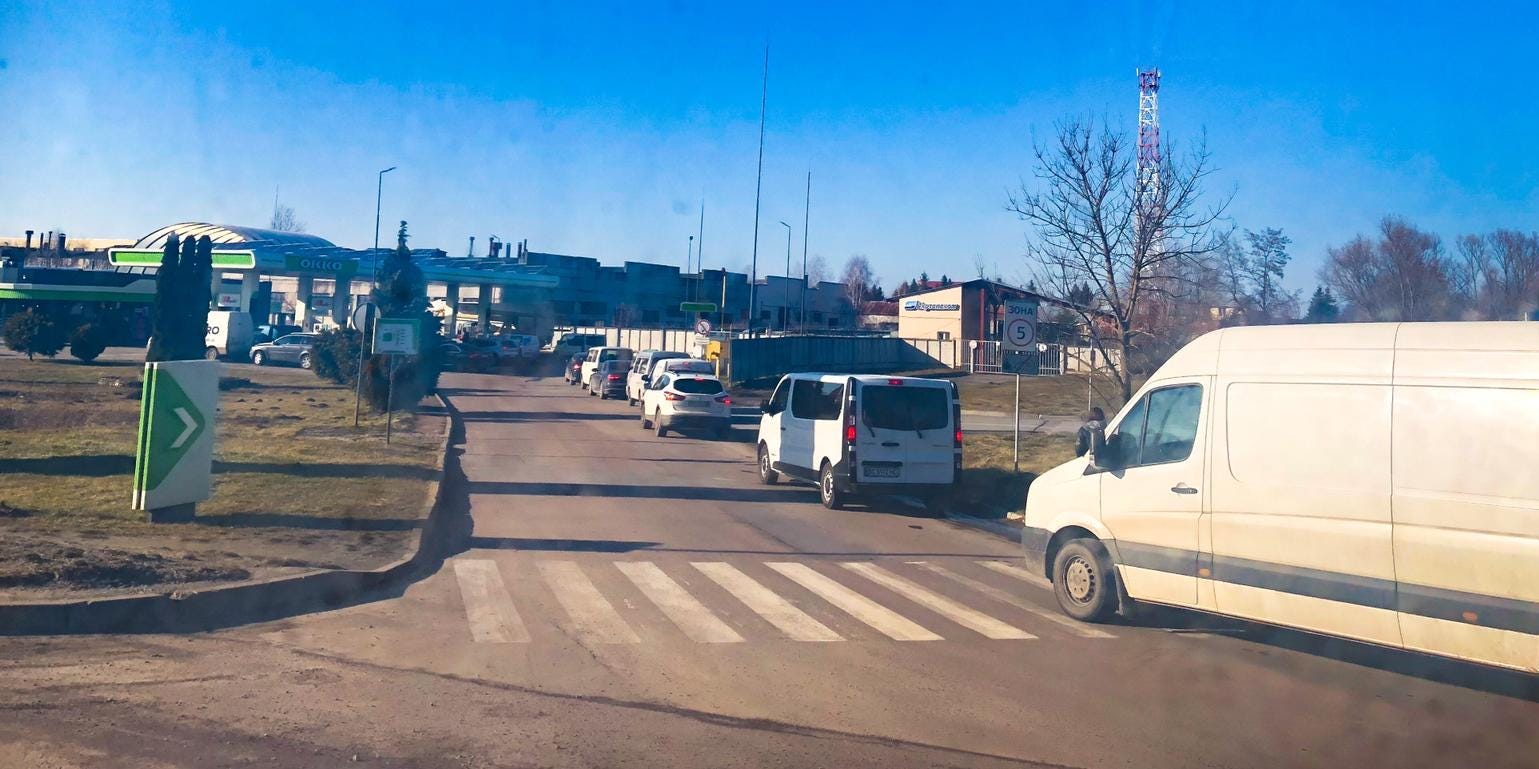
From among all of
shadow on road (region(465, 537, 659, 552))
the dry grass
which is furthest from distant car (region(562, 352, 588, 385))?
shadow on road (region(465, 537, 659, 552))

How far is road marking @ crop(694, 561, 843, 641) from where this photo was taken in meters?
8.61

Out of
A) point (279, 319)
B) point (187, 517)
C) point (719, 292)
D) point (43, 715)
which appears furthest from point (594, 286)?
point (43, 715)

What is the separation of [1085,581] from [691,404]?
753 inches

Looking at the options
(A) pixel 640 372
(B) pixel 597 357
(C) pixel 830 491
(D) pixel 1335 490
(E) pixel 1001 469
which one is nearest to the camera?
(D) pixel 1335 490

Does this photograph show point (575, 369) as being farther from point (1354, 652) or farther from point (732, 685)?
point (732, 685)

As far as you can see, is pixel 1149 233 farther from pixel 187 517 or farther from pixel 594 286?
pixel 594 286

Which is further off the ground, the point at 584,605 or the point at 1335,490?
the point at 1335,490

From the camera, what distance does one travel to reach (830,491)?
16.5 meters

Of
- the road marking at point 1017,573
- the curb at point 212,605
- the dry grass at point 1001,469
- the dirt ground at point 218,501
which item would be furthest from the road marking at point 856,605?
the dry grass at point 1001,469

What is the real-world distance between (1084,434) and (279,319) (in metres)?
81.9

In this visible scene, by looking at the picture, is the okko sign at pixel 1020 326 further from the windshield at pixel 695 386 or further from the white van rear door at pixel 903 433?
the windshield at pixel 695 386

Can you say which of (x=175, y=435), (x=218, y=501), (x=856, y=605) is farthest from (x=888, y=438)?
(x=175, y=435)

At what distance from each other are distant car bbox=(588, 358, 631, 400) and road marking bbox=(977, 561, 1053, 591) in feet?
97.9

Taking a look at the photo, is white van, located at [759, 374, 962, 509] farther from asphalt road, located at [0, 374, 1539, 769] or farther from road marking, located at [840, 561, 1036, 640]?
asphalt road, located at [0, 374, 1539, 769]
